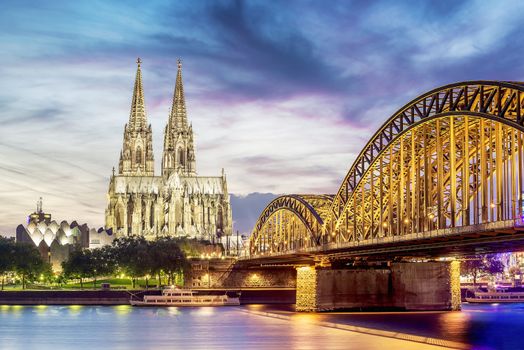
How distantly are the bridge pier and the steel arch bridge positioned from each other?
4513mm

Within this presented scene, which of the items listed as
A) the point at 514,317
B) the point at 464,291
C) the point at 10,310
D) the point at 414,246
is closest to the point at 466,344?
the point at 414,246

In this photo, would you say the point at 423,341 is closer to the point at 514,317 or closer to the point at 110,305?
the point at 514,317

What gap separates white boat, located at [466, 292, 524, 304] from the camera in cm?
14938

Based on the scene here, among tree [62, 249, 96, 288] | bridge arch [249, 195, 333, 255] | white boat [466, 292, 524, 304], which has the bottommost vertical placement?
white boat [466, 292, 524, 304]

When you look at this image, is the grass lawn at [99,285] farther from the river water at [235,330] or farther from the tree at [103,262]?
the river water at [235,330]

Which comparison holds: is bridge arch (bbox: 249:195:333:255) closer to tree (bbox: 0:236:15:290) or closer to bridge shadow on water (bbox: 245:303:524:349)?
bridge shadow on water (bbox: 245:303:524:349)

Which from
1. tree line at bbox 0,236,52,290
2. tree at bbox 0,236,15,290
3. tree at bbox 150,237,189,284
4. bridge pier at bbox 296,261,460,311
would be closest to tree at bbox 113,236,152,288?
tree at bbox 150,237,189,284

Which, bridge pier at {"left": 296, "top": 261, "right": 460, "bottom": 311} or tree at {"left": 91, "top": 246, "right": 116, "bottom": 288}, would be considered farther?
tree at {"left": 91, "top": 246, "right": 116, "bottom": 288}

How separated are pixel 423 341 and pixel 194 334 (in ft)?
70.7

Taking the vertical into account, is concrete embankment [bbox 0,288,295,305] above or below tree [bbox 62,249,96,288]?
below

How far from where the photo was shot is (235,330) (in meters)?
86.9

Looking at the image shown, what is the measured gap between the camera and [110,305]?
141 m

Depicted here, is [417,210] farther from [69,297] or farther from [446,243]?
[69,297]

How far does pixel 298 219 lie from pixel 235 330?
41.7 meters
